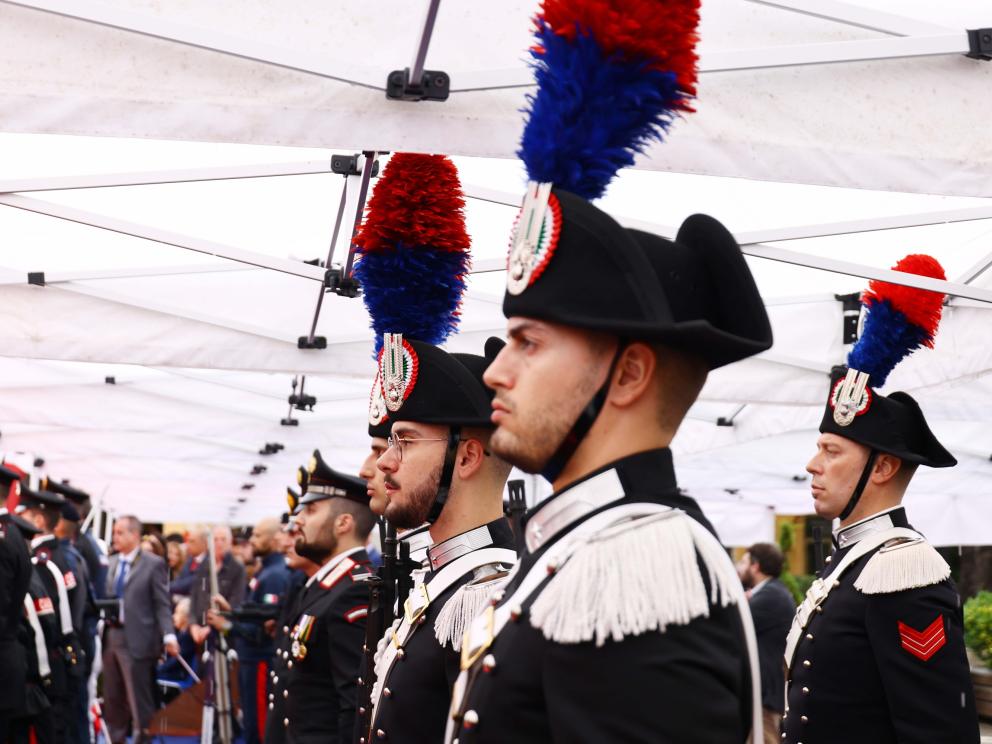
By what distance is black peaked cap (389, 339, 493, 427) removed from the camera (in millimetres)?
3344

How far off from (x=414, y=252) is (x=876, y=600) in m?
1.80

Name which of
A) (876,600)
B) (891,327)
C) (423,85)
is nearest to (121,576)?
(891,327)

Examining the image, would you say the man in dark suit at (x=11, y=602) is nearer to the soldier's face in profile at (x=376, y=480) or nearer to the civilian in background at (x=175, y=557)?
the soldier's face in profile at (x=376, y=480)

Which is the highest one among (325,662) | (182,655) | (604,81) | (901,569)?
(604,81)

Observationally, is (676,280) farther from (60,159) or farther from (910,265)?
(60,159)

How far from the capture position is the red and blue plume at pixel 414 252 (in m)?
3.42

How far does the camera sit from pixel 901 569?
3.81m

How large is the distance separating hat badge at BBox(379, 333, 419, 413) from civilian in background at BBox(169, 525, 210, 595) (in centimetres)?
865

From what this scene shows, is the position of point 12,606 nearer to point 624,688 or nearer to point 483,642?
point 483,642

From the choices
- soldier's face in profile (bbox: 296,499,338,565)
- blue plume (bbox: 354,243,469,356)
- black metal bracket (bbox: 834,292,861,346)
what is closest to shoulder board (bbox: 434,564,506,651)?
blue plume (bbox: 354,243,469,356)

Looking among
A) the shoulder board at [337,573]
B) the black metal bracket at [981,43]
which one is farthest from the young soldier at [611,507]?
the shoulder board at [337,573]

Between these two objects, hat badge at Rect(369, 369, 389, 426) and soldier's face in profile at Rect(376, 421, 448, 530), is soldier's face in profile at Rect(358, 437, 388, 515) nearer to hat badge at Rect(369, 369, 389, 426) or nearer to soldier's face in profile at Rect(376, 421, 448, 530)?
hat badge at Rect(369, 369, 389, 426)

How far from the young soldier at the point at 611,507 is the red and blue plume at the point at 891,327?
8.96 ft

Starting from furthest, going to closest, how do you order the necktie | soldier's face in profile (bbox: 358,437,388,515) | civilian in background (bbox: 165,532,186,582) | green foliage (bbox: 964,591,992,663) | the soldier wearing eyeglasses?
civilian in background (bbox: 165,532,186,582), the necktie, green foliage (bbox: 964,591,992,663), soldier's face in profile (bbox: 358,437,388,515), the soldier wearing eyeglasses
